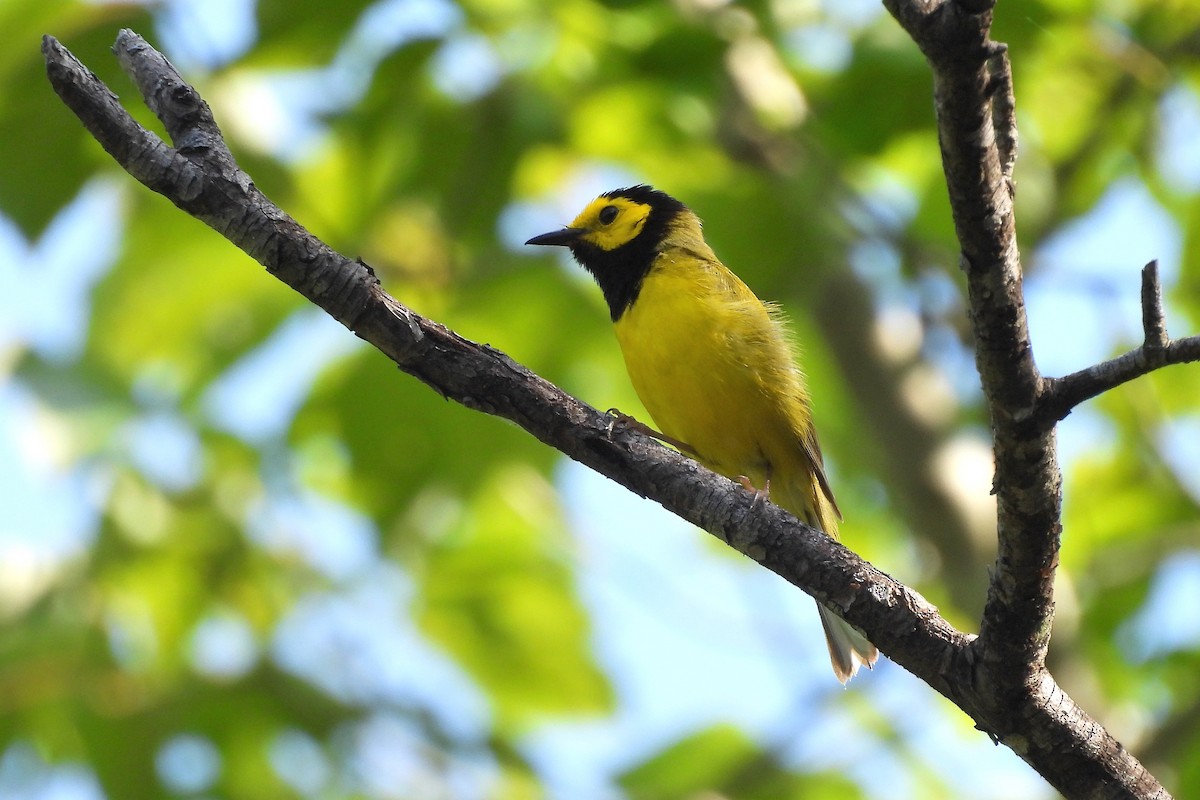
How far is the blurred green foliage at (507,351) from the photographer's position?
237 inches

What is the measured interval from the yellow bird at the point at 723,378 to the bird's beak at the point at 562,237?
1.95 feet

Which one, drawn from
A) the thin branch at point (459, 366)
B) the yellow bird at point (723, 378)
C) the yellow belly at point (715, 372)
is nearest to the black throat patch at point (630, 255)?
the yellow bird at point (723, 378)

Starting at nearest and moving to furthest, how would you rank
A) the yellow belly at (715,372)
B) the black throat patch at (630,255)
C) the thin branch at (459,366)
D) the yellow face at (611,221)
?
the thin branch at (459,366) < the yellow belly at (715,372) < the black throat patch at (630,255) < the yellow face at (611,221)

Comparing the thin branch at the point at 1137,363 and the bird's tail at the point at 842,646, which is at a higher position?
the bird's tail at the point at 842,646

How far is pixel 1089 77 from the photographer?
294 inches

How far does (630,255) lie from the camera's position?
657 cm

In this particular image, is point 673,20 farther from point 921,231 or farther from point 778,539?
point 778,539

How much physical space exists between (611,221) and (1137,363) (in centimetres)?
459

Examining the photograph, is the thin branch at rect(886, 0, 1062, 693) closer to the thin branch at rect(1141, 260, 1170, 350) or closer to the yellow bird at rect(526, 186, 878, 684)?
the thin branch at rect(1141, 260, 1170, 350)

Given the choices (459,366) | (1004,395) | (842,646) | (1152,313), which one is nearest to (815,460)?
(842,646)

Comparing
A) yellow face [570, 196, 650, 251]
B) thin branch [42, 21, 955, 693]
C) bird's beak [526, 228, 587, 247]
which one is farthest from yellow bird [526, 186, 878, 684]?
thin branch [42, 21, 955, 693]

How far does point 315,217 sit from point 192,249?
1538 mm

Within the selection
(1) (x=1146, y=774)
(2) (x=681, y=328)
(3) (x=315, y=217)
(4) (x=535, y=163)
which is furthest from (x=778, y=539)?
(4) (x=535, y=163)

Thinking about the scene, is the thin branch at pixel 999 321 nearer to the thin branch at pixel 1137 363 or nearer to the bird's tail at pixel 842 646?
the thin branch at pixel 1137 363
